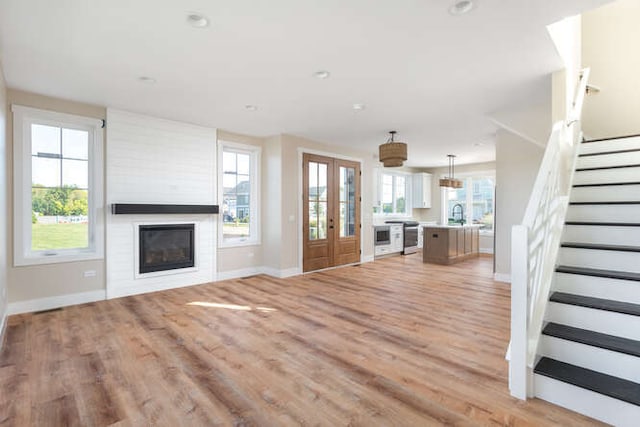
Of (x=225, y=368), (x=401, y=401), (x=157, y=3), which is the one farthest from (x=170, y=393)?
(x=157, y=3)

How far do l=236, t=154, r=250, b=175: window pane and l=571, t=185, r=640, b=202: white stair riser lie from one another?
4.98 metres

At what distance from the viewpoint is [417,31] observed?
2.45m

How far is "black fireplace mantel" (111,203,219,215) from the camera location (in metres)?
4.39

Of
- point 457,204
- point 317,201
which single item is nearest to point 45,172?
point 317,201

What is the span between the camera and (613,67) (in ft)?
14.2

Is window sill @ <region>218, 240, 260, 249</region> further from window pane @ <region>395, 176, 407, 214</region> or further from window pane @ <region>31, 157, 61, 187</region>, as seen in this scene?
window pane @ <region>395, 176, 407, 214</region>

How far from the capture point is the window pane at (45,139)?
→ 13.1ft

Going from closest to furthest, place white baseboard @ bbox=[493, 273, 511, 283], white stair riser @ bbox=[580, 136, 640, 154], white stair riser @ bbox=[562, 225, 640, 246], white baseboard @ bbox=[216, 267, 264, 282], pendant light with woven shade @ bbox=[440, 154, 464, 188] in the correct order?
white stair riser @ bbox=[562, 225, 640, 246] → white stair riser @ bbox=[580, 136, 640, 154] → white baseboard @ bbox=[493, 273, 511, 283] → white baseboard @ bbox=[216, 267, 264, 282] → pendant light with woven shade @ bbox=[440, 154, 464, 188]

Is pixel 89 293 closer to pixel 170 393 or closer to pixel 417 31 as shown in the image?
pixel 170 393

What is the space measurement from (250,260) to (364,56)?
4.32 metres


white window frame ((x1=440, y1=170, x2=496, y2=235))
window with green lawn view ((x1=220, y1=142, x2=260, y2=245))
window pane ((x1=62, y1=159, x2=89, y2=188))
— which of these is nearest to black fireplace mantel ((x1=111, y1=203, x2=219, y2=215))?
window with green lawn view ((x1=220, y1=142, x2=260, y2=245))

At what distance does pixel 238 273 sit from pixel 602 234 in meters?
5.13

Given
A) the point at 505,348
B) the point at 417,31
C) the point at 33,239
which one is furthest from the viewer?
the point at 33,239

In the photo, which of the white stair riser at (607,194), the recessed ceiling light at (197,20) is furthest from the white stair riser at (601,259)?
the recessed ceiling light at (197,20)
